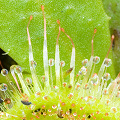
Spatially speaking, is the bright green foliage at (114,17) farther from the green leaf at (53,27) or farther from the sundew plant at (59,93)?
the sundew plant at (59,93)

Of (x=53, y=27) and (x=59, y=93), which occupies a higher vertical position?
(x=53, y=27)

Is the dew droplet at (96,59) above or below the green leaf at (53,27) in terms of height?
below

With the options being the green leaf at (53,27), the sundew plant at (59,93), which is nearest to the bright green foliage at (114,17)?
the green leaf at (53,27)

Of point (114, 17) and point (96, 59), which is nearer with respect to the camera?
point (96, 59)

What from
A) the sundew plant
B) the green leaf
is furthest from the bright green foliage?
the sundew plant

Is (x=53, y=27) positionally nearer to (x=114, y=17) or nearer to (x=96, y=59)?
(x=96, y=59)

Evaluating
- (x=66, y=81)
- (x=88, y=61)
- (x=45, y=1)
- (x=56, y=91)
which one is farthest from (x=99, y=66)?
(x=45, y=1)

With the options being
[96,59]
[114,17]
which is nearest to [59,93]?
[96,59]
